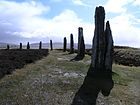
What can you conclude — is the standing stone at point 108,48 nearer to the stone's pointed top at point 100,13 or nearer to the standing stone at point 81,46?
the stone's pointed top at point 100,13

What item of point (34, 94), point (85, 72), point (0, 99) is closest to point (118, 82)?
point (85, 72)

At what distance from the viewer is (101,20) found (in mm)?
35625

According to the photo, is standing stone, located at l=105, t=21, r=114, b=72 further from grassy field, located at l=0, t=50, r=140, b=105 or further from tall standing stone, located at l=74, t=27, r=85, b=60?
tall standing stone, located at l=74, t=27, r=85, b=60

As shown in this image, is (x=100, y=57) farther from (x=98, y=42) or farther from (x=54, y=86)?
(x=54, y=86)

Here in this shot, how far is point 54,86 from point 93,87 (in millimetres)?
3243

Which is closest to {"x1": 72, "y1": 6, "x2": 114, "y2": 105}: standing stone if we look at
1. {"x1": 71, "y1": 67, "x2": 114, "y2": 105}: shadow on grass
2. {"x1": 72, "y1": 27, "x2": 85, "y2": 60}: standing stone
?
{"x1": 71, "y1": 67, "x2": 114, "y2": 105}: shadow on grass

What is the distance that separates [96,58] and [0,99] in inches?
519

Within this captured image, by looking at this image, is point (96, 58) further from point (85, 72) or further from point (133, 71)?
point (133, 71)

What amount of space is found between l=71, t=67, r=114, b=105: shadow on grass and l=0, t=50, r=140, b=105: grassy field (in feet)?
1.29

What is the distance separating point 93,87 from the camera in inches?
1146

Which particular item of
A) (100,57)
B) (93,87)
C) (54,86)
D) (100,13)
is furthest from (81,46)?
(54,86)

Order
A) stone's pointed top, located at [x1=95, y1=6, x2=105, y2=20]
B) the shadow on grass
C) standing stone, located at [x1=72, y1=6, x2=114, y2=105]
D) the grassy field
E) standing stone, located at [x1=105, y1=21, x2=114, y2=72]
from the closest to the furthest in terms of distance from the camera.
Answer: the grassy field
the shadow on grass
standing stone, located at [x1=72, y1=6, x2=114, y2=105]
standing stone, located at [x1=105, y1=21, x2=114, y2=72]
stone's pointed top, located at [x1=95, y1=6, x2=105, y2=20]

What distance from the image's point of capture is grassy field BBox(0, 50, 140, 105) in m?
25.1

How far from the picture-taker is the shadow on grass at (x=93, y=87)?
1019 inches
